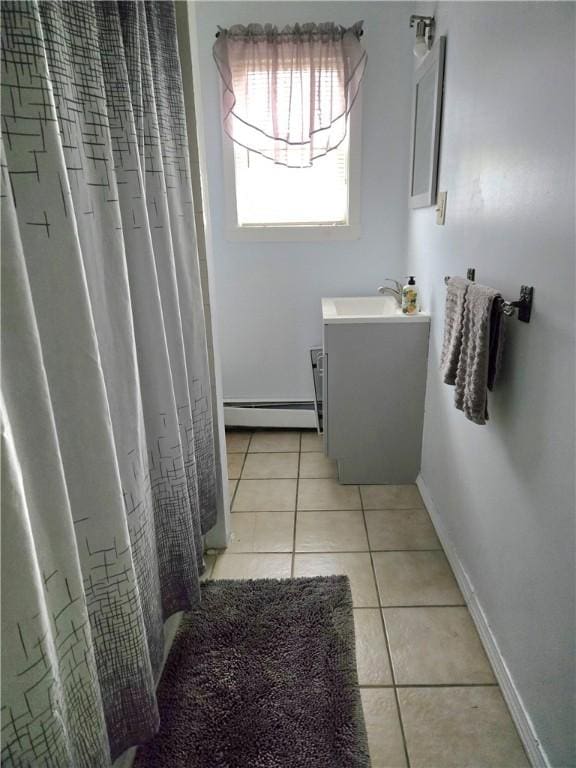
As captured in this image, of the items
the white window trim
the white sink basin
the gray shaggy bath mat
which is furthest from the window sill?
the gray shaggy bath mat

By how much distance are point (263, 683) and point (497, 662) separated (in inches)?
27.8

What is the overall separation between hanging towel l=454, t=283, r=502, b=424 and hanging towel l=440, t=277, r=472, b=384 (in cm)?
3

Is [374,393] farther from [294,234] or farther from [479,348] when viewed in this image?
[294,234]

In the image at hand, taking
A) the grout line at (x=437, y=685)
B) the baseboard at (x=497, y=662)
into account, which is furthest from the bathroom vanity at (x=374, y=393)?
the grout line at (x=437, y=685)

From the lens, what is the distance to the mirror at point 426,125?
6.07 feet

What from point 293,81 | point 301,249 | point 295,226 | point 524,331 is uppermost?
point 293,81

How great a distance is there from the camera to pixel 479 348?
125cm

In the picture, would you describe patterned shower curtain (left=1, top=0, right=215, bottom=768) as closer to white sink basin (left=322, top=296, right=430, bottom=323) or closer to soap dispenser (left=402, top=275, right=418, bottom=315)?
soap dispenser (left=402, top=275, right=418, bottom=315)

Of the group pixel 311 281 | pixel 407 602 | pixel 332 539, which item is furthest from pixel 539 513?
pixel 311 281

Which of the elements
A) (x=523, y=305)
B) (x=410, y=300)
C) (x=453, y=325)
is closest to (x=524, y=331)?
(x=523, y=305)

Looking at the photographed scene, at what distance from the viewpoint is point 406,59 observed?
2.46 m

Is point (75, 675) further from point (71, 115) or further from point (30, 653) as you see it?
point (71, 115)

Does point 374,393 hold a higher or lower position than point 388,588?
higher

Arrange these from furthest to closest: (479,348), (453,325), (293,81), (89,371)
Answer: (293,81)
(453,325)
(479,348)
(89,371)
